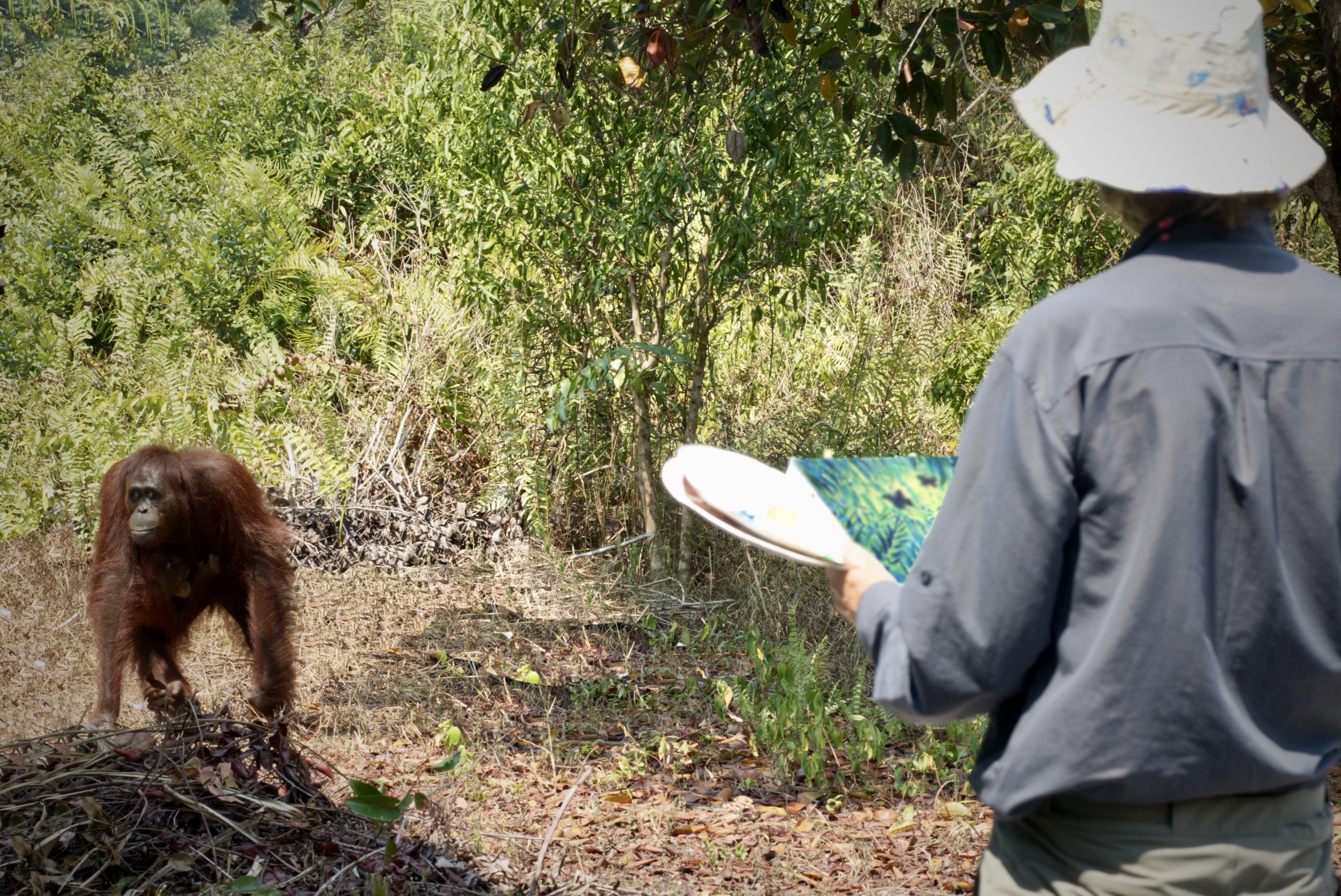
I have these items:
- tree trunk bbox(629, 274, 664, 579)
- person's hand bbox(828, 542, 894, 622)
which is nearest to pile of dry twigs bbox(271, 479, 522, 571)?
tree trunk bbox(629, 274, 664, 579)

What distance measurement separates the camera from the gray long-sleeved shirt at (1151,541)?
109 cm

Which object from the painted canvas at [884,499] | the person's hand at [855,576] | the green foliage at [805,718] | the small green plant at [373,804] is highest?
the painted canvas at [884,499]

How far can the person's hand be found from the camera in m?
1.30

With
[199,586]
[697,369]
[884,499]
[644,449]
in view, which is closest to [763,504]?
[884,499]

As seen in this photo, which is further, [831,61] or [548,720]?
[548,720]

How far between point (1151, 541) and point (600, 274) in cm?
454

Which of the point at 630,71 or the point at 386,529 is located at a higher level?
the point at 630,71

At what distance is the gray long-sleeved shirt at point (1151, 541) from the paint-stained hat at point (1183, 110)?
0.32 ft

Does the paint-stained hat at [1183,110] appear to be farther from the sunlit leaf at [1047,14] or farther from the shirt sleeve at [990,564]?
the sunlit leaf at [1047,14]

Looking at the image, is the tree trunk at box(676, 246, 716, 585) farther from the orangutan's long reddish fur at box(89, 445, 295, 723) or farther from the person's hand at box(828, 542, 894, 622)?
the person's hand at box(828, 542, 894, 622)

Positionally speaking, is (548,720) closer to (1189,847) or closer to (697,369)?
(697,369)

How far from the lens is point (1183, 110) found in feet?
3.87

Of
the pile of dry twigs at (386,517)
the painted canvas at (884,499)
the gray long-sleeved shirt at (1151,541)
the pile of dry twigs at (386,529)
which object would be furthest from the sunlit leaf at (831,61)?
the pile of dry twigs at (386,529)

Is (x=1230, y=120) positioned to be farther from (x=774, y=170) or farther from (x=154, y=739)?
(x=774, y=170)
